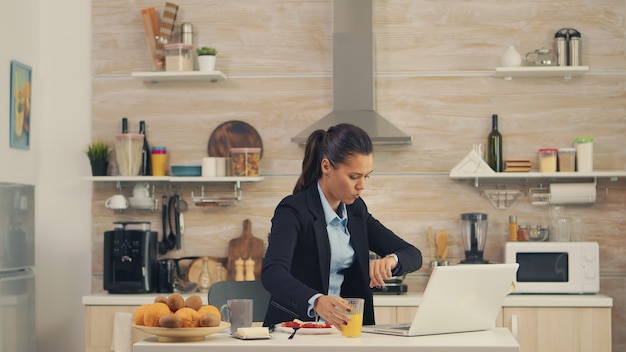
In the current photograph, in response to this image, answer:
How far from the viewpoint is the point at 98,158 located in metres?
5.34

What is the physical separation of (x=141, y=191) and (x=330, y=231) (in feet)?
8.06

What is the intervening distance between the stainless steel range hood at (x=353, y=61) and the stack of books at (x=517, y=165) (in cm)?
65

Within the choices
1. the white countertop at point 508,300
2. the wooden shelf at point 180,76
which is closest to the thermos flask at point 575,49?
the white countertop at point 508,300

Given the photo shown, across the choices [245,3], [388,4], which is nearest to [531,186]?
[388,4]

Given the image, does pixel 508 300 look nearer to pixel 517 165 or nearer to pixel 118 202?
pixel 517 165

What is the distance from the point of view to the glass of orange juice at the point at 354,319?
2.64 meters

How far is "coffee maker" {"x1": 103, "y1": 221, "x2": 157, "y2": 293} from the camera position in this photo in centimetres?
509

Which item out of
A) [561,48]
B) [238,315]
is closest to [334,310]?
[238,315]

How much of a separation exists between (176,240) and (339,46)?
57.1 inches

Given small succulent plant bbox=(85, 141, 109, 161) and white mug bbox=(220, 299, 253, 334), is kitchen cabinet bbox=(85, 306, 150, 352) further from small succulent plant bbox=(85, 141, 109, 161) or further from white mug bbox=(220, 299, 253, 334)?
white mug bbox=(220, 299, 253, 334)

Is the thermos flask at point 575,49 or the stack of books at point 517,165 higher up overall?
the thermos flask at point 575,49

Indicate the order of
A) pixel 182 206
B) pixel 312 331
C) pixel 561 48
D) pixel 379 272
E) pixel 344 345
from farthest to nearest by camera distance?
pixel 182 206 → pixel 561 48 → pixel 379 272 → pixel 312 331 → pixel 344 345

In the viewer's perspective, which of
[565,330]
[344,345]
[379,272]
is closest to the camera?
[344,345]

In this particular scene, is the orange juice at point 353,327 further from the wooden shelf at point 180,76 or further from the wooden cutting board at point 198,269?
the wooden shelf at point 180,76
